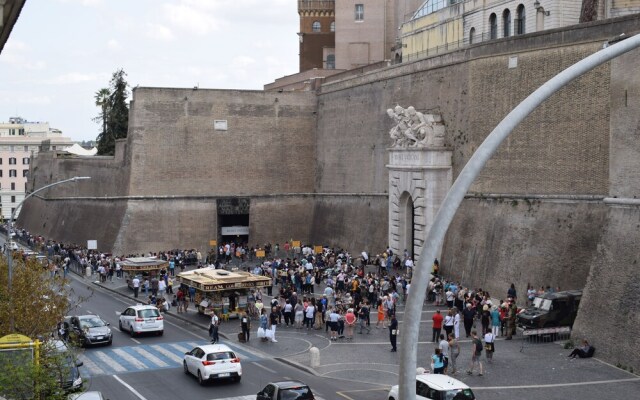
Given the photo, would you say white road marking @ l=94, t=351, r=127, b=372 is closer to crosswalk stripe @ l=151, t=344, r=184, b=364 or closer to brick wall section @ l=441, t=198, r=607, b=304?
crosswalk stripe @ l=151, t=344, r=184, b=364

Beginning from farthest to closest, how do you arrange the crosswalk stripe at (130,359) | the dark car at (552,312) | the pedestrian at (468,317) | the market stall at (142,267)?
the market stall at (142,267)
the pedestrian at (468,317)
the dark car at (552,312)
the crosswalk stripe at (130,359)

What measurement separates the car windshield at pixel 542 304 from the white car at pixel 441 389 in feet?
35.2

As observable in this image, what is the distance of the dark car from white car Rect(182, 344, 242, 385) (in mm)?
10697

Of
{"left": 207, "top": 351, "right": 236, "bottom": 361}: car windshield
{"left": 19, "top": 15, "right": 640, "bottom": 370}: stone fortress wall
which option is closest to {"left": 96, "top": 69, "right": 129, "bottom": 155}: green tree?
{"left": 19, "top": 15, "right": 640, "bottom": 370}: stone fortress wall

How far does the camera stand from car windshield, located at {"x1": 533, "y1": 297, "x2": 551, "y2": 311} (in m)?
30.6

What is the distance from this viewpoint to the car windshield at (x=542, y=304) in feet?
100

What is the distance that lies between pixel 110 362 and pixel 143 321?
4.46 m

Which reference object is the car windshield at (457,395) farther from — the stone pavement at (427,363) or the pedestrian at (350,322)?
the pedestrian at (350,322)

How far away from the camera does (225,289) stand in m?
36.8

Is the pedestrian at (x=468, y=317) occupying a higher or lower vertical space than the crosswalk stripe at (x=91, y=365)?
higher

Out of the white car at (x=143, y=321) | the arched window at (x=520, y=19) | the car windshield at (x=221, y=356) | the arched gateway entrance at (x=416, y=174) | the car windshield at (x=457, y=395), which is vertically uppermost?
the arched window at (x=520, y=19)

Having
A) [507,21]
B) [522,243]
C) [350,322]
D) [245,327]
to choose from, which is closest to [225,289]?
[245,327]

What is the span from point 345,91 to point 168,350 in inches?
1269

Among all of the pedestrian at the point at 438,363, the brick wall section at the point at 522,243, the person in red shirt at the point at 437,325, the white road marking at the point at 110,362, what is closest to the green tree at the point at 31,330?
the white road marking at the point at 110,362
